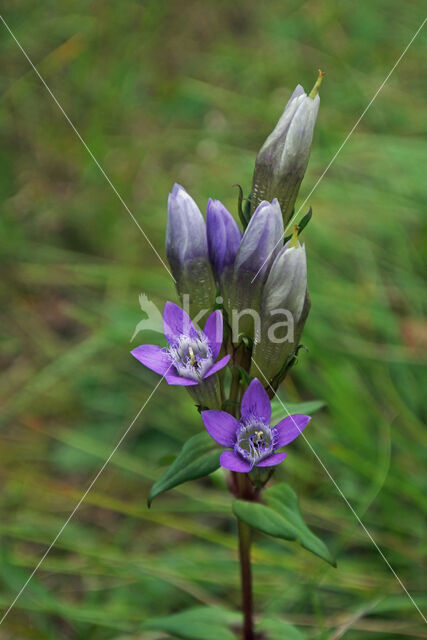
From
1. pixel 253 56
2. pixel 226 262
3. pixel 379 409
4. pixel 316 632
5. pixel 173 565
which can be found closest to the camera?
pixel 226 262

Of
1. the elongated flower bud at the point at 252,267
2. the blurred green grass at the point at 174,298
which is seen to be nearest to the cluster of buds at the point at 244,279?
the elongated flower bud at the point at 252,267

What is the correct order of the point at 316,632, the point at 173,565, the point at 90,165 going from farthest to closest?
1. the point at 90,165
2. the point at 173,565
3. the point at 316,632

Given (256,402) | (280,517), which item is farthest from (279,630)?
(256,402)

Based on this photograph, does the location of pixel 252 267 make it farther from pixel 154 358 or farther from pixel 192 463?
pixel 192 463

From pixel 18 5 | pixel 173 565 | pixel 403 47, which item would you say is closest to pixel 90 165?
pixel 18 5

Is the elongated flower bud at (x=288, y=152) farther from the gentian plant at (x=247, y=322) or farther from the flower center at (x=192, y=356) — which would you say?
the flower center at (x=192, y=356)

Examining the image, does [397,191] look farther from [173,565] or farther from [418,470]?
[173,565]

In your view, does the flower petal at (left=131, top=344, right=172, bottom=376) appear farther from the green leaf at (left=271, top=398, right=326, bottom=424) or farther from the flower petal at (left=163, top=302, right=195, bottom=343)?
the green leaf at (left=271, top=398, right=326, bottom=424)
